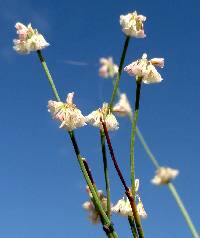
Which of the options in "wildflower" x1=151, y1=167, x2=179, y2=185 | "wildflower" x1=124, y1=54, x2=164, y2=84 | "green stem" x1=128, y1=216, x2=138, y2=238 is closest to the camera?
"wildflower" x1=151, y1=167, x2=179, y2=185

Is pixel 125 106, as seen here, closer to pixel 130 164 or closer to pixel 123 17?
pixel 130 164

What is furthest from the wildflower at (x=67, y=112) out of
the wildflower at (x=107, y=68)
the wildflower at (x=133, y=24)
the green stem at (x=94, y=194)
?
the wildflower at (x=107, y=68)

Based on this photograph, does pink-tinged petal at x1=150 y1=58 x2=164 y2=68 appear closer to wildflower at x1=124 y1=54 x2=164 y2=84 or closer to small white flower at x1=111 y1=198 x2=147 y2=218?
wildflower at x1=124 y1=54 x2=164 y2=84

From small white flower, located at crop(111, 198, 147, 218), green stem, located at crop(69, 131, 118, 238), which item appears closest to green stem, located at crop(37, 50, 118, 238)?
green stem, located at crop(69, 131, 118, 238)

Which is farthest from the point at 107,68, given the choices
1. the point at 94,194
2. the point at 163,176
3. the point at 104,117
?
the point at 104,117

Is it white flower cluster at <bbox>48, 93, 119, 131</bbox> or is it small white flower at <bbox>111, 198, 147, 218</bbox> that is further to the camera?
white flower cluster at <bbox>48, 93, 119, 131</bbox>

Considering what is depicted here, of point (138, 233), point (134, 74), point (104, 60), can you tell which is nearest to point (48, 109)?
point (134, 74)

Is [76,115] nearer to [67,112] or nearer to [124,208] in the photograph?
[67,112]
